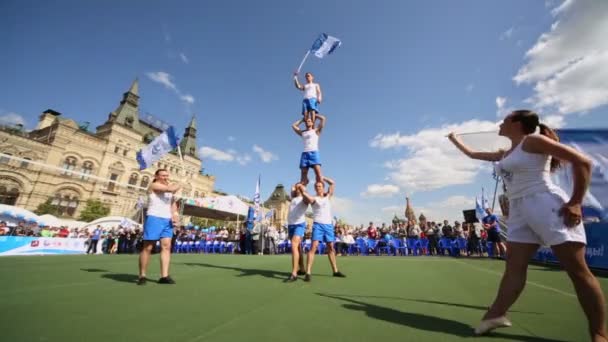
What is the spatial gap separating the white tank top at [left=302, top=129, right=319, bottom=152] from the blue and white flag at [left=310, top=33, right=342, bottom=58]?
335 centimetres

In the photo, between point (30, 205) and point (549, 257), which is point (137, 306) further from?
point (30, 205)

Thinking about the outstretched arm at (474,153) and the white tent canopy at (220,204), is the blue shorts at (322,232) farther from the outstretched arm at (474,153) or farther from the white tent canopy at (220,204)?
the white tent canopy at (220,204)

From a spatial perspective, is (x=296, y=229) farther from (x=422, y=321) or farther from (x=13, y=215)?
(x=13, y=215)

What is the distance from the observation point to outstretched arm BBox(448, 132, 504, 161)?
8.47 ft

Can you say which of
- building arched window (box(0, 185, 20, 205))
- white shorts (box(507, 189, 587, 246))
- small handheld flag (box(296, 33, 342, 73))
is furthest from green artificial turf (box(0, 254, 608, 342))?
building arched window (box(0, 185, 20, 205))

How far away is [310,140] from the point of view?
5.68 m

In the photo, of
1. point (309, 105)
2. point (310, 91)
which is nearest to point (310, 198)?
point (309, 105)

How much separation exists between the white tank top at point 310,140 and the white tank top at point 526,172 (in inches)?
150

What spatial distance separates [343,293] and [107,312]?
8.51ft

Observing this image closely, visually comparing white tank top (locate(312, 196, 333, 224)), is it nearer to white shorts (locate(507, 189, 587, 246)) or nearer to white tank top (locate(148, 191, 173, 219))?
white tank top (locate(148, 191, 173, 219))

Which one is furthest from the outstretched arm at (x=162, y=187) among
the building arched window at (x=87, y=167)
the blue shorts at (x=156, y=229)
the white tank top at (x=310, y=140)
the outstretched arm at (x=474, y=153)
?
the building arched window at (x=87, y=167)

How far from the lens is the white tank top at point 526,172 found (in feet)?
6.52

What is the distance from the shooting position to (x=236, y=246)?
A: 21.3 metres

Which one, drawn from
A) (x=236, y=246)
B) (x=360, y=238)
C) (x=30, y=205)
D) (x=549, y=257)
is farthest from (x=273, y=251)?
(x=30, y=205)
